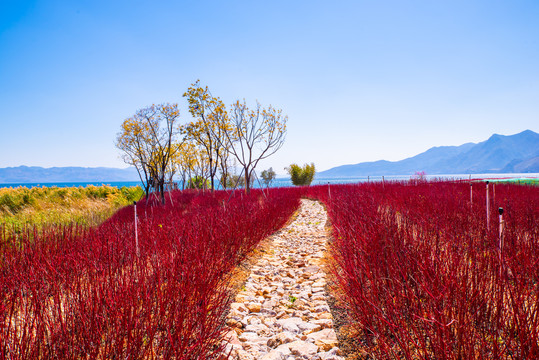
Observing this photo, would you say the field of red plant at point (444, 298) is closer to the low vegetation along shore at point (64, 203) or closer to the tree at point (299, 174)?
the low vegetation along shore at point (64, 203)

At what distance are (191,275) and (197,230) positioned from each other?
4.49ft

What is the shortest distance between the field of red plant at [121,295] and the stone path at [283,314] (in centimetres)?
27

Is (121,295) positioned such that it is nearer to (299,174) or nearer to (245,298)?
(245,298)

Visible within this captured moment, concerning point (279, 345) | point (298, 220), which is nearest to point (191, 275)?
point (279, 345)

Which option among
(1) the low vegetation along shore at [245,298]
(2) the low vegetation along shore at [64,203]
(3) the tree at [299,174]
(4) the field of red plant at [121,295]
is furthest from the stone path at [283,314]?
(3) the tree at [299,174]

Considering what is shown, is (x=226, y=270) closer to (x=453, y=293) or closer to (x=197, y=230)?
(x=197, y=230)

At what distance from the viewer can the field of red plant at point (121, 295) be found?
1.65 meters

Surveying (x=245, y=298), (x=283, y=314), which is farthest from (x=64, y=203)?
(x=283, y=314)

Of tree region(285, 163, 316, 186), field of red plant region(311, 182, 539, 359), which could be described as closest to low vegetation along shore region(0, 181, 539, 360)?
field of red plant region(311, 182, 539, 359)

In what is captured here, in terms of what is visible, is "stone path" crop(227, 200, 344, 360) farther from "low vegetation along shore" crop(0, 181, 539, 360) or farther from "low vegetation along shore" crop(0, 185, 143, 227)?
"low vegetation along shore" crop(0, 185, 143, 227)

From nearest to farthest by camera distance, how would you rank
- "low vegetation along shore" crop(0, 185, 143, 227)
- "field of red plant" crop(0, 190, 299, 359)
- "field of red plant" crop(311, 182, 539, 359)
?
"field of red plant" crop(311, 182, 539, 359) → "field of red plant" crop(0, 190, 299, 359) → "low vegetation along shore" crop(0, 185, 143, 227)

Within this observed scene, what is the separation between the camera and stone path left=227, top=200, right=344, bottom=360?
236 cm

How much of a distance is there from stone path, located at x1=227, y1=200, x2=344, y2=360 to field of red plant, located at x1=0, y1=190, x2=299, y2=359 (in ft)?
0.89

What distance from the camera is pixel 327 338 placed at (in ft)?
8.14
